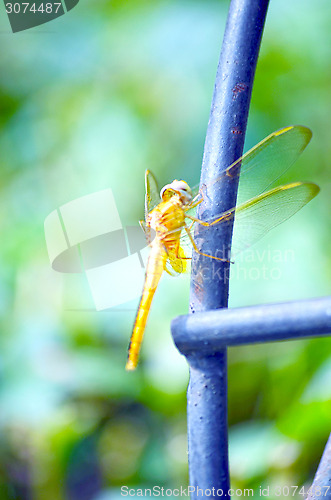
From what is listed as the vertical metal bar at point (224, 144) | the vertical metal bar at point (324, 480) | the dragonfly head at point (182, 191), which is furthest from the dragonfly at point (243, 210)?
the vertical metal bar at point (324, 480)

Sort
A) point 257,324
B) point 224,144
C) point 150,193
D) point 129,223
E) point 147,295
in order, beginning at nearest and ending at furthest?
point 257,324, point 224,144, point 147,295, point 150,193, point 129,223

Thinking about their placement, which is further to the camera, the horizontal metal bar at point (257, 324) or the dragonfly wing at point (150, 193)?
the dragonfly wing at point (150, 193)

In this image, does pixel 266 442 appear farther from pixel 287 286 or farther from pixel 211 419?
pixel 211 419

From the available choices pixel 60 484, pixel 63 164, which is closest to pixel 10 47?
pixel 63 164

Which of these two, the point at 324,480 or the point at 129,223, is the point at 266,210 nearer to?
the point at 324,480

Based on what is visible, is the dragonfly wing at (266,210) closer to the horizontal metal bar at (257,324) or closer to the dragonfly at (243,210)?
the dragonfly at (243,210)

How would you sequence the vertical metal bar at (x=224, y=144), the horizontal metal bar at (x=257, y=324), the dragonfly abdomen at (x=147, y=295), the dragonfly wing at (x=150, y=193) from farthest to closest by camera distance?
the dragonfly wing at (x=150, y=193) → the dragonfly abdomen at (x=147, y=295) → the vertical metal bar at (x=224, y=144) → the horizontal metal bar at (x=257, y=324)

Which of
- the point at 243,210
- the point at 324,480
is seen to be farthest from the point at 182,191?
the point at 324,480
